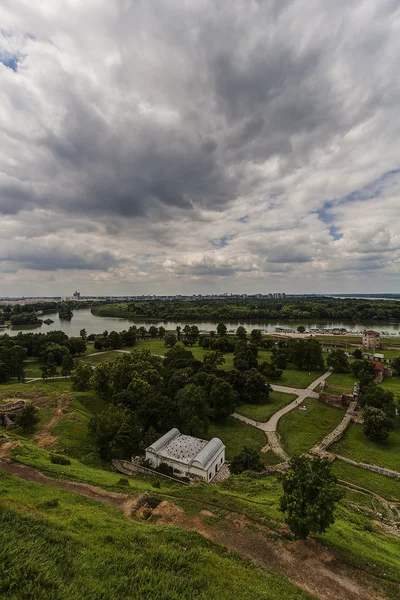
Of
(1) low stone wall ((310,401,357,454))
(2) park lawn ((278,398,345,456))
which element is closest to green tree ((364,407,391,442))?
(1) low stone wall ((310,401,357,454))

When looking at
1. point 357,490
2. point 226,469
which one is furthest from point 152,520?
point 357,490

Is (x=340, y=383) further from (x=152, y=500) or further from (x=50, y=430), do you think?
(x=50, y=430)

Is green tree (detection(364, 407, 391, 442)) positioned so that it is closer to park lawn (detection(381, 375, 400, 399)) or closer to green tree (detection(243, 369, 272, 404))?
green tree (detection(243, 369, 272, 404))

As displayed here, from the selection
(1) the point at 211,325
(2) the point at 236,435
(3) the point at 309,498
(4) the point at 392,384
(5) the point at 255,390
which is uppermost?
(3) the point at 309,498

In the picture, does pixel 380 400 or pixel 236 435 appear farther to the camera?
pixel 380 400

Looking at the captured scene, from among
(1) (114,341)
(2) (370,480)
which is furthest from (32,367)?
(2) (370,480)

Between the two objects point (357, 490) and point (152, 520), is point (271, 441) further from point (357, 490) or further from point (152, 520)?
point (152, 520)
